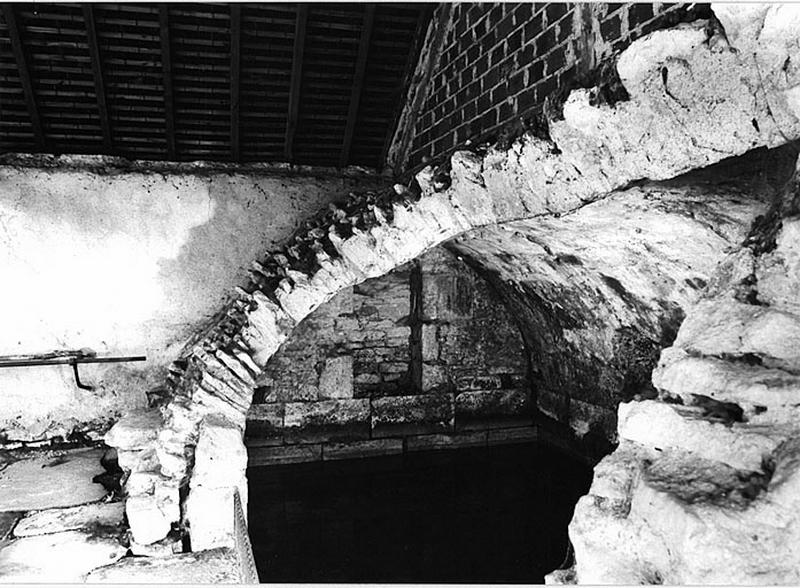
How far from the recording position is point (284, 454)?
6012 millimetres

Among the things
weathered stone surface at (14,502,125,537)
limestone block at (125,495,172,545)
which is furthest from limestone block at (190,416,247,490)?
weathered stone surface at (14,502,125,537)

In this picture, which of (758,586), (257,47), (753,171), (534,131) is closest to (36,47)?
(257,47)

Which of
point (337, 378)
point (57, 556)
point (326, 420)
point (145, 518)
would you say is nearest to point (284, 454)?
point (326, 420)

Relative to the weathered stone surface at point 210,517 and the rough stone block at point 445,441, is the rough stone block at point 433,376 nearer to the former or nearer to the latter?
the rough stone block at point 445,441

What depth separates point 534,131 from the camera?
294 cm

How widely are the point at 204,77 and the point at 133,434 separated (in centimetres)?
259

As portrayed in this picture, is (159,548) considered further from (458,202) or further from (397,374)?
(397,374)

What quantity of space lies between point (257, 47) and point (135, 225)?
1893mm

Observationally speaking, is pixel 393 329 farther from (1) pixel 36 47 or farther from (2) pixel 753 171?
(2) pixel 753 171

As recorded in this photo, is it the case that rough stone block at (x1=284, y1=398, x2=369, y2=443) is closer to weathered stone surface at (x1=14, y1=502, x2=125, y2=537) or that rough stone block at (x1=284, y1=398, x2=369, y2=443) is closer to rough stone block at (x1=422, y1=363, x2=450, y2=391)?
rough stone block at (x1=422, y1=363, x2=450, y2=391)

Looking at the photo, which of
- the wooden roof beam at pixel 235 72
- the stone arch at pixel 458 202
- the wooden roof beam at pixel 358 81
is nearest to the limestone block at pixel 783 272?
the stone arch at pixel 458 202

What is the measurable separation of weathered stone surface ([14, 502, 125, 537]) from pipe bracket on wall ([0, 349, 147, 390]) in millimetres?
1431

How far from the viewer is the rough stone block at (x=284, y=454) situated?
5965 millimetres

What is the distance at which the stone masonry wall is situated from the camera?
19.9ft
